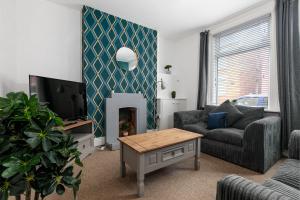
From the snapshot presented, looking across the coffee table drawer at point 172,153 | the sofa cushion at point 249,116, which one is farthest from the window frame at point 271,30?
the coffee table drawer at point 172,153

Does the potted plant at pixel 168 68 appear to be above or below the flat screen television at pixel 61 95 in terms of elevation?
above

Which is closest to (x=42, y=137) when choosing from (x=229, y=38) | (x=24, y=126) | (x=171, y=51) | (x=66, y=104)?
(x=24, y=126)

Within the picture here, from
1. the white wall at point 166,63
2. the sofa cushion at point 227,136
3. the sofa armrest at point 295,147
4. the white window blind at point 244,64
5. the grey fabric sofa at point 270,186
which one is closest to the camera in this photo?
the grey fabric sofa at point 270,186

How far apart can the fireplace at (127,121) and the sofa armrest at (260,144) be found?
2.25m

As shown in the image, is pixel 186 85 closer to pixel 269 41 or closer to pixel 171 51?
pixel 171 51

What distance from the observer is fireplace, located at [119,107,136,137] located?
135 inches

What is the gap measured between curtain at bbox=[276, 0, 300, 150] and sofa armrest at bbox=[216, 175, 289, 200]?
2287 mm

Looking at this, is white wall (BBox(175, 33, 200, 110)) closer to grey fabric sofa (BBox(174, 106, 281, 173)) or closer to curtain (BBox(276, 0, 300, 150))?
grey fabric sofa (BBox(174, 106, 281, 173))

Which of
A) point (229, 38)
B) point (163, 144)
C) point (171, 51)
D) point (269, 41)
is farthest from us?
point (171, 51)

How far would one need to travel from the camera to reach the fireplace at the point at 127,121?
11.3ft

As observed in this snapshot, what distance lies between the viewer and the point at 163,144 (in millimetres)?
1669

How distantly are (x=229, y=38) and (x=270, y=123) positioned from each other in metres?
2.19

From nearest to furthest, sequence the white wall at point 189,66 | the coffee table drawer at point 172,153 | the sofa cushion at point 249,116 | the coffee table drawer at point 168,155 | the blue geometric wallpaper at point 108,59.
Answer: the coffee table drawer at point 168,155 → the coffee table drawer at point 172,153 → the sofa cushion at point 249,116 → the blue geometric wallpaper at point 108,59 → the white wall at point 189,66

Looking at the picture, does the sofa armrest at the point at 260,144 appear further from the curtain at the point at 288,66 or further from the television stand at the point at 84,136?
the television stand at the point at 84,136
